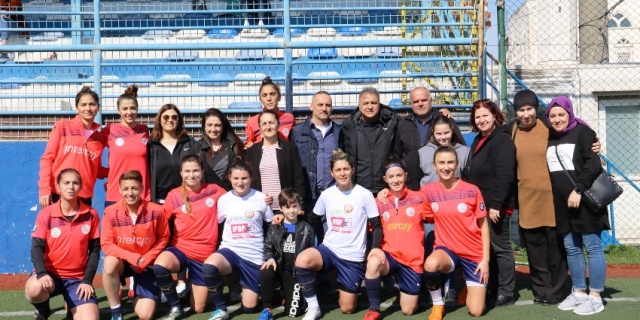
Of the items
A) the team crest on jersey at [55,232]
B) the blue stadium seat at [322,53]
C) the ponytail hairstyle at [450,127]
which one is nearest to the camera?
the team crest on jersey at [55,232]

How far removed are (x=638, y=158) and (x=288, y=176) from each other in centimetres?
613

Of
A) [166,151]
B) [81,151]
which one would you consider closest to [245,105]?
[166,151]

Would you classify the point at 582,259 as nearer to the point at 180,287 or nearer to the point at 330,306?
the point at 330,306

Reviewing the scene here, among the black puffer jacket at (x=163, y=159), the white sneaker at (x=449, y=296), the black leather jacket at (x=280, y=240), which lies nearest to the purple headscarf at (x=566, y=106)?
the white sneaker at (x=449, y=296)

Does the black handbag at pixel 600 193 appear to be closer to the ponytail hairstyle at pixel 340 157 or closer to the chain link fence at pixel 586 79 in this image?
the ponytail hairstyle at pixel 340 157

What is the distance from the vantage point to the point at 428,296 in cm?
623

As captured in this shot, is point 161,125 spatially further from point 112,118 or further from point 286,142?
point 112,118

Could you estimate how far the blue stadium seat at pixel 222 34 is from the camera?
9.28 metres

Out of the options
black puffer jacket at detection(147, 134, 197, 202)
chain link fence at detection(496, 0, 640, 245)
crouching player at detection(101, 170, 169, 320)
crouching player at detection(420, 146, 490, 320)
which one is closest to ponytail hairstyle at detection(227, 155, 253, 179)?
black puffer jacket at detection(147, 134, 197, 202)

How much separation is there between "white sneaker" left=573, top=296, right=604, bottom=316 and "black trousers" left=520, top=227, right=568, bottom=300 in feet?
0.97

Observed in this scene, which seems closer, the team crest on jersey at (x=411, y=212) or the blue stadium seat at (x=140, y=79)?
the team crest on jersey at (x=411, y=212)

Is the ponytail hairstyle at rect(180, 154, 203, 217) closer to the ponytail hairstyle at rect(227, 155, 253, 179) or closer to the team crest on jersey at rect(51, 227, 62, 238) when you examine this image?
the ponytail hairstyle at rect(227, 155, 253, 179)

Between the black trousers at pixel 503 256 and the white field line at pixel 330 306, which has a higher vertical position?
the black trousers at pixel 503 256

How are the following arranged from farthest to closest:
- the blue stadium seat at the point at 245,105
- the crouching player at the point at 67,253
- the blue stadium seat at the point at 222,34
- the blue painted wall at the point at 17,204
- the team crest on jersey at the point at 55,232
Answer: the blue stadium seat at the point at 222,34 → the blue stadium seat at the point at 245,105 → the blue painted wall at the point at 17,204 → the team crest on jersey at the point at 55,232 → the crouching player at the point at 67,253
